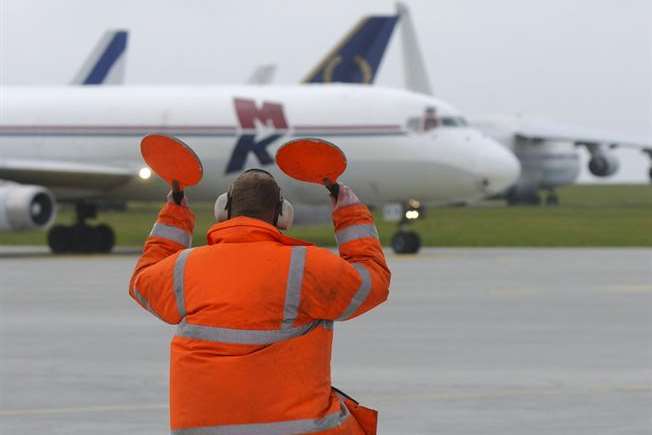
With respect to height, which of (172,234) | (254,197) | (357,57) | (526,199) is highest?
(526,199)

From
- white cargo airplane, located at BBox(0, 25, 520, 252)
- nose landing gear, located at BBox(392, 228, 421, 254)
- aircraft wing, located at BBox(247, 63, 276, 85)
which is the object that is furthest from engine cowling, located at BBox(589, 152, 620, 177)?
nose landing gear, located at BBox(392, 228, 421, 254)

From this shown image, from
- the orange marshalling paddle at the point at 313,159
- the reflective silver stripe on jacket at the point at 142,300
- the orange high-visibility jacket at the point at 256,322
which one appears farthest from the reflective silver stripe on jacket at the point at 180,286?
the orange marshalling paddle at the point at 313,159

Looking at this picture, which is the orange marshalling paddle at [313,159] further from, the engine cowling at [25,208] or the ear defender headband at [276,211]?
the engine cowling at [25,208]

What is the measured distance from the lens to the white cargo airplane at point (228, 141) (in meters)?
31.3

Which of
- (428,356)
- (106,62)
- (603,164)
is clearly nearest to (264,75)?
(106,62)

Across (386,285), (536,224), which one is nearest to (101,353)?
(386,285)

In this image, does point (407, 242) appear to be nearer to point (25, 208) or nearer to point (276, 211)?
point (25, 208)

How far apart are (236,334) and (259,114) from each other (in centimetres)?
2692

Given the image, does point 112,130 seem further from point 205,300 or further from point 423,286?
point 205,300

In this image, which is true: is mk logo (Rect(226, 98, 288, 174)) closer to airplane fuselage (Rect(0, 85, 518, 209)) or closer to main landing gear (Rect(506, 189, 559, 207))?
airplane fuselage (Rect(0, 85, 518, 209))

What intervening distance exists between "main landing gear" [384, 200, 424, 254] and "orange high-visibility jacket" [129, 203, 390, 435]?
2416 centimetres

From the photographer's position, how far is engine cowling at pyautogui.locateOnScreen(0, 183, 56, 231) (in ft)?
95.9

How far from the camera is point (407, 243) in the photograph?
29719mm

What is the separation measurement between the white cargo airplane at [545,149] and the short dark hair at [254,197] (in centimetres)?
7114
